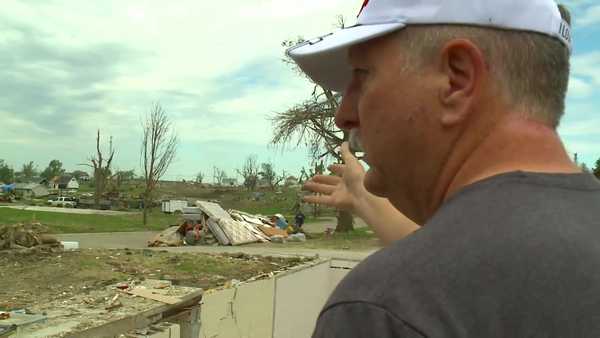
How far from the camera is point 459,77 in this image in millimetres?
1057

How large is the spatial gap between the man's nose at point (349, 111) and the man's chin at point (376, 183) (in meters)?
0.12

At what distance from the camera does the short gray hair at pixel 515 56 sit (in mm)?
1051

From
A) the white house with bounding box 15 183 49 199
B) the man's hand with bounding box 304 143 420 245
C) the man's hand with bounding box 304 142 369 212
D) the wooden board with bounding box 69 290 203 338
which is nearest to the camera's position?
the man's hand with bounding box 304 143 420 245

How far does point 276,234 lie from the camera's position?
19594 millimetres

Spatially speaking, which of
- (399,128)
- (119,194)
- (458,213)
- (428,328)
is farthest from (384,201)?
(119,194)

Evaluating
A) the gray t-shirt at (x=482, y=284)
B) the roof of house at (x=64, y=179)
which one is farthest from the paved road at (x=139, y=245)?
the roof of house at (x=64, y=179)

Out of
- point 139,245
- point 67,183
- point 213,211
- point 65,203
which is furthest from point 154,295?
point 67,183

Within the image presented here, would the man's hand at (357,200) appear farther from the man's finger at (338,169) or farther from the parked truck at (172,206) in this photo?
the parked truck at (172,206)

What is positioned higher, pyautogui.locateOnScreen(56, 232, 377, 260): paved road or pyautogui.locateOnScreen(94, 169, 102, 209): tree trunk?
pyautogui.locateOnScreen(94, 169, 102, 209): tree trunk

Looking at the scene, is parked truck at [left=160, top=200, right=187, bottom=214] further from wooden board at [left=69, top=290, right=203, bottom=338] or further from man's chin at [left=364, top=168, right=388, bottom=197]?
man's chin at [left=364, top=168, right=388, bottom=197]

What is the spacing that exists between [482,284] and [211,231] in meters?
17.5

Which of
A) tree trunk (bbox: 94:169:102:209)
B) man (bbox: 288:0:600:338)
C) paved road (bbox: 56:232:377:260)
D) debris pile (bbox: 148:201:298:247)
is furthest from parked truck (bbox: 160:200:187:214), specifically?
man (bbox: 288:0:600:338)

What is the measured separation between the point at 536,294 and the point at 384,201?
122 cm

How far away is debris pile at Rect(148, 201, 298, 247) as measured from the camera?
17.3 m
